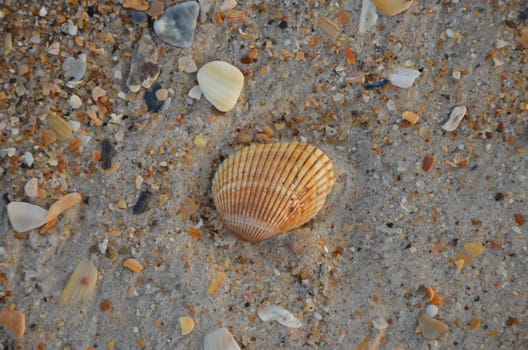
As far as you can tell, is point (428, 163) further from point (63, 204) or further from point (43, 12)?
point (43, 12)

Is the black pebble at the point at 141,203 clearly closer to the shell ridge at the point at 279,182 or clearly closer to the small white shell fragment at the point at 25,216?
the small white shell fragment at the point at 25,216

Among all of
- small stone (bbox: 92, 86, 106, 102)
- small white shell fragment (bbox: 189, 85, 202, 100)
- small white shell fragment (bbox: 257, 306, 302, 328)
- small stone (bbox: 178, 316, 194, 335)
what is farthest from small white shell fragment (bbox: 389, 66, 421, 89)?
small stone (bbox: 178, 316, 194, 335)

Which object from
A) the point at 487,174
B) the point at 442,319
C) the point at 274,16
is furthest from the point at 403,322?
the point at 274,16

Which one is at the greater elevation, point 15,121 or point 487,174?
A: point 487,174

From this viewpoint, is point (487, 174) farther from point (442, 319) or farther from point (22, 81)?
point (22, 81)

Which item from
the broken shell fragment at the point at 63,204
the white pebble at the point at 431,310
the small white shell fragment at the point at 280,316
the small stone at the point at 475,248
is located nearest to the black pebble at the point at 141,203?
the broken shell fragment at the point at 63,204

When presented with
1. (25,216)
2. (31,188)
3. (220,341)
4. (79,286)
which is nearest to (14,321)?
(79,286)

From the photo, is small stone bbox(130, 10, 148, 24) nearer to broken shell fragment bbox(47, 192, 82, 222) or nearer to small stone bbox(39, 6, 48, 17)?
small stone bbox(39, 6, 48, 17)
